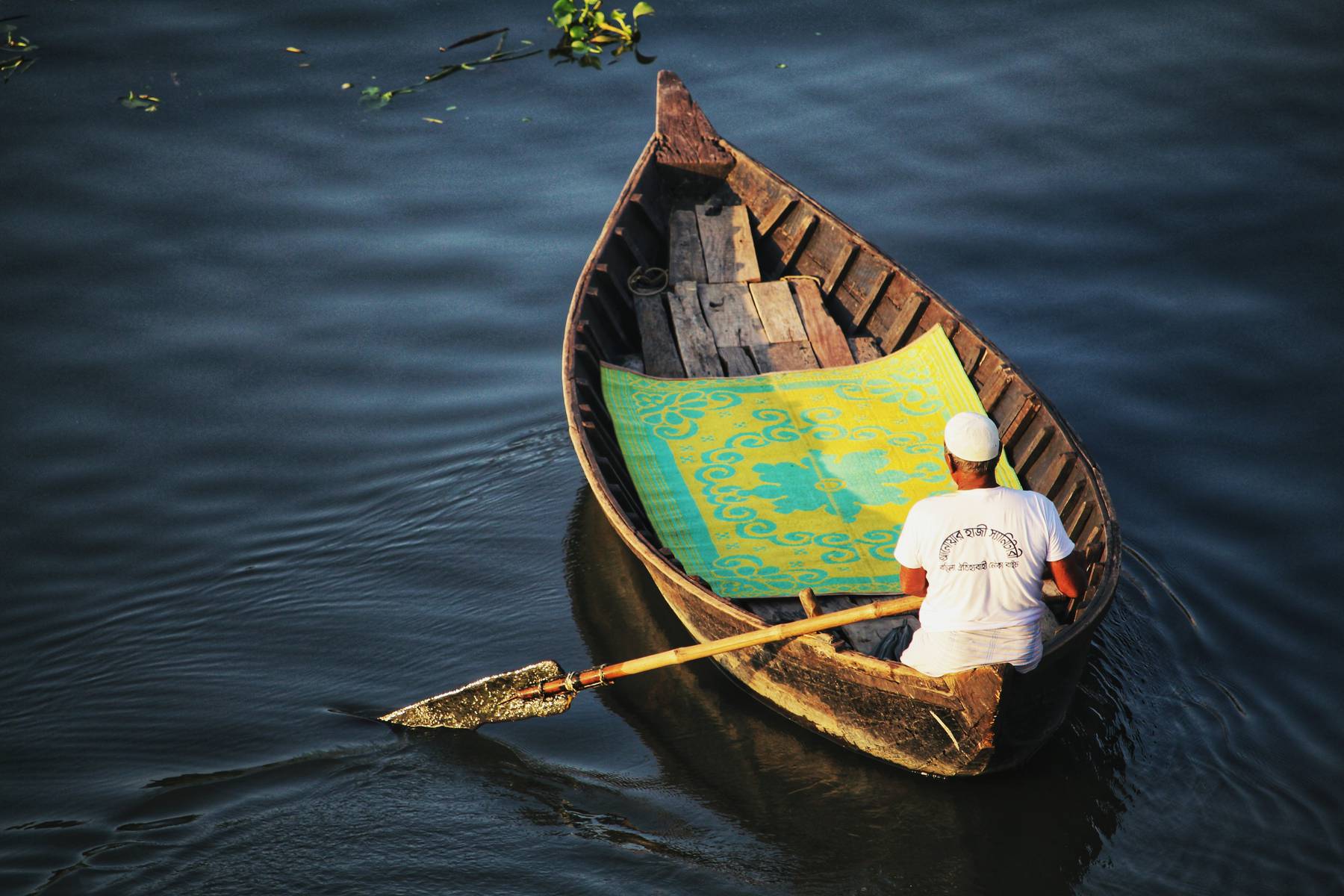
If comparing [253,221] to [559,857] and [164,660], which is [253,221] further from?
[559,857]

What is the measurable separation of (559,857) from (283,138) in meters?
8.71

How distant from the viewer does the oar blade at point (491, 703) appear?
5.25 m

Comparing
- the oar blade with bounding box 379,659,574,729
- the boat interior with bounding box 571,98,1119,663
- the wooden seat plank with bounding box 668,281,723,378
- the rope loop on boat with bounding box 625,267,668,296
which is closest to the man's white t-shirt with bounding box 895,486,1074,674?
the boat interior with bounding box 571,98,1119,663

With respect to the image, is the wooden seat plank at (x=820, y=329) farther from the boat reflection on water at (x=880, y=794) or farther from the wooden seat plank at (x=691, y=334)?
the boat reflection on water at (x=880, y=794)

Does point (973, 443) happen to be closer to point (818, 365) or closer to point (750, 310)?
point (818, 365)

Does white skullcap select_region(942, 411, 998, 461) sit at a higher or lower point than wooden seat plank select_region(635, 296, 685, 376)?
higher

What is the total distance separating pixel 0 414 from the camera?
769 cm

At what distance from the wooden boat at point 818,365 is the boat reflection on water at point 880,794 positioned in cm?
16

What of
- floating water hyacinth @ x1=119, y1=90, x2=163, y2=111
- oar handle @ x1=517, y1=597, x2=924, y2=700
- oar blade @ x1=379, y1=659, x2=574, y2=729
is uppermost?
floating water hyacinth @ x1=119, y1=90, x2=163, y2=111

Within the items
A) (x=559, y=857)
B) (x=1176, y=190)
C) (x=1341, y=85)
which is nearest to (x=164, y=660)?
(x=559, y=857)

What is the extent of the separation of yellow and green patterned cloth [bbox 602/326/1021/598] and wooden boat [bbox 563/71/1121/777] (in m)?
0.12

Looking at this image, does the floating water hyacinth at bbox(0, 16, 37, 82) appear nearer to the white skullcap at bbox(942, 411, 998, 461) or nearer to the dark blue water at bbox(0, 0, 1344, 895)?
the dark blue water at bbox(0, 0, 1344, 895)

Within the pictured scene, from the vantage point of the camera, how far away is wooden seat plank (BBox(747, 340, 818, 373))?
7.24 m

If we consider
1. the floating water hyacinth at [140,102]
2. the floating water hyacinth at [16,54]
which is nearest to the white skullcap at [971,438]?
the floating water hyacinth at [140,102]
